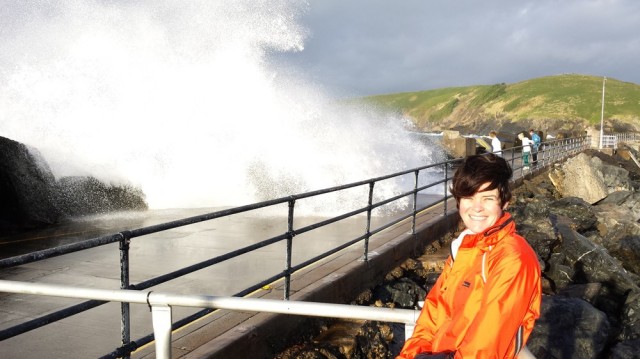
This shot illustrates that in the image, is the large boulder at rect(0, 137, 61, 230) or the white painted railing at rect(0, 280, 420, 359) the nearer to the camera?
the white painted railing at rect(0, 280, 420, 359)

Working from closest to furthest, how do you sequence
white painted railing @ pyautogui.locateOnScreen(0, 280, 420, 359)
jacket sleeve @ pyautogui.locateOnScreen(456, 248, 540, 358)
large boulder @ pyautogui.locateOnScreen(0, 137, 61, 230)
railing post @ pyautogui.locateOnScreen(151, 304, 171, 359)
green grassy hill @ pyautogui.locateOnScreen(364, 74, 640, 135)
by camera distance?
1. jacket sleeve @ pyautogui.locateOnScreen(456, 248, 540, 358)
2. white painted railing @ pyautogui.locateOnScreen(0, 280, 420, 359)
3. railing post @ pyautogui.locateOnScreen(151, 304, 171, 359)
4. large boulder @ pyautogui.locateOnScreen(0, 137, 61, 230)
5. green grassy hill @ pyautogui.locateOnScreen(364, 74, 640, 135)

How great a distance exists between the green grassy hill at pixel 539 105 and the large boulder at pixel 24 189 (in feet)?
280

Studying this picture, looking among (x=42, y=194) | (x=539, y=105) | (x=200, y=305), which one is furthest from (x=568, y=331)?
(x=539, y=105)

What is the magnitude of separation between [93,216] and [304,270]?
207 inches

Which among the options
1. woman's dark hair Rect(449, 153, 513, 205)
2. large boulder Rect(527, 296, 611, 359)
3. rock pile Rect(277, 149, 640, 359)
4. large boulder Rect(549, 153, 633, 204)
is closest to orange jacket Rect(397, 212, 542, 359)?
Answer: woman's dark hair Rect(449, 153, 513, 205)

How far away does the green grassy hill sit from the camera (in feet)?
326

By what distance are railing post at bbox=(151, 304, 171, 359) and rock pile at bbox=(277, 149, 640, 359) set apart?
6.43ft

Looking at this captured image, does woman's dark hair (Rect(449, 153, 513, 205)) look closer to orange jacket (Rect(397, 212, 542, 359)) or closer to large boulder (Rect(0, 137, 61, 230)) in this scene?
orange jacket (Rect(397, 212, 542, 359))

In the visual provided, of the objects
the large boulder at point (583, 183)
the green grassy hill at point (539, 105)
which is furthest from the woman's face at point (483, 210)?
the green grassy hill at point (539, 105)

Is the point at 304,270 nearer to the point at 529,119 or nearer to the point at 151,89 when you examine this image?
the point at 151,89

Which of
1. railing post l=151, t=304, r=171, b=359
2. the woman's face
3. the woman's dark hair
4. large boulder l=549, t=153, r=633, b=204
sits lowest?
large boulder l=549, t=153, r=633, b=204

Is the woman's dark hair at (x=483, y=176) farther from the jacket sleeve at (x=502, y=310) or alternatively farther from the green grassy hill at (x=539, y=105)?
the green grassy hill at (x=539, y=105)

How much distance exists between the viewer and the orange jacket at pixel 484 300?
164 centimetres

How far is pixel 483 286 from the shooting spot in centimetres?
172
